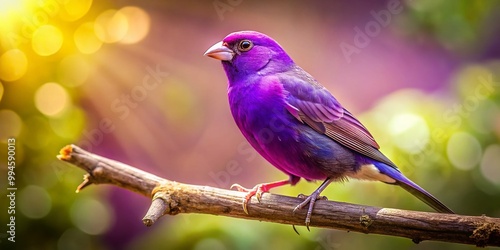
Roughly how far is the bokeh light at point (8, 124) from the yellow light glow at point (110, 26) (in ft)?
1.55

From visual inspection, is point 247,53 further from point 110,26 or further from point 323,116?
point 110,26

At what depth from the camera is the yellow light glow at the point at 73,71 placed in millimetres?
2332

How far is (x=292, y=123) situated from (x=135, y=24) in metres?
1.16

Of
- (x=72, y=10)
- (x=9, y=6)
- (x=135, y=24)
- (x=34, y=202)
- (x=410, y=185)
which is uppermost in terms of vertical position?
(x=135, y=24)

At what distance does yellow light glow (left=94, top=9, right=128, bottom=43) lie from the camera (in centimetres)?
246

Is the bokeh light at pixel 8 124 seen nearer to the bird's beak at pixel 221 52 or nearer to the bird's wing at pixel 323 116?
the bird's beak at pixel 221 52

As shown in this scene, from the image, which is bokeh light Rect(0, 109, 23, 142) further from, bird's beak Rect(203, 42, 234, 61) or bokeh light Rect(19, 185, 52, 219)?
bird's beak Rect(203, 42, 234, 61)

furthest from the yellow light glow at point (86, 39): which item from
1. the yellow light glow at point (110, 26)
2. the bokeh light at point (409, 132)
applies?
the bokeh light at point (409, 132)

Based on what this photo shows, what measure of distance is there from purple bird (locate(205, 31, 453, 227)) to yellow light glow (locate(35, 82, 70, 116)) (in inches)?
32.8

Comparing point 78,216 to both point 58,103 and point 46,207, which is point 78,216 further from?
point 58,103

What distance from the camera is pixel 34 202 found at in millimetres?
2268

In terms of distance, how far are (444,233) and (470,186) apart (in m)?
0.84

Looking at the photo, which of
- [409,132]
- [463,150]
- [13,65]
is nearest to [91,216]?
[13,65]

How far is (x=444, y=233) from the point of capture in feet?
5.02
